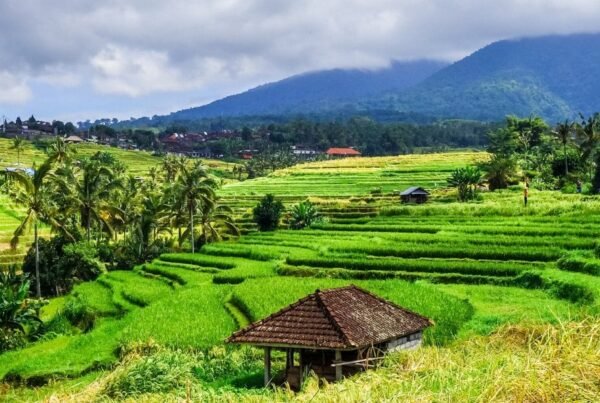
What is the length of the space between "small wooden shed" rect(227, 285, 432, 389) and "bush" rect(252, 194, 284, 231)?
31717 millimetres

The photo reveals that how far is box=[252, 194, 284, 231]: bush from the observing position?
5081 cm

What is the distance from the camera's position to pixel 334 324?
17.4 meters

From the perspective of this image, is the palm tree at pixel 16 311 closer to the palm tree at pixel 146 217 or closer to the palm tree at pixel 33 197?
the palm tree at pixel 33 197

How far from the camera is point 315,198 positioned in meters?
60.4

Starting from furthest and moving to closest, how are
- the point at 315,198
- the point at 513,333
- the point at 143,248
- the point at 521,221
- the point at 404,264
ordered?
the point at 315,198 → the point at 143,248 → the point at 521,221 → the point at 404,264 → the point at 513,333

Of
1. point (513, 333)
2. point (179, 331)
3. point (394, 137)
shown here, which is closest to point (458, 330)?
point (513, 333)

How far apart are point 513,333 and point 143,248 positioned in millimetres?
34779

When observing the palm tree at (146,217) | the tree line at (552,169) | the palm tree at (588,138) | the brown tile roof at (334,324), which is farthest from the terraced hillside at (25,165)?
the palm tree at (588,138)

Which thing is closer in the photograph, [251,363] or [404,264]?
[251,363]

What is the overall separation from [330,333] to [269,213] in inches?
1337

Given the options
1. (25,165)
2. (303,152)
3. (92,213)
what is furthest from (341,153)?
(92,213)

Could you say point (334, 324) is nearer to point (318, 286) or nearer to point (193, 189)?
point (318, 286)

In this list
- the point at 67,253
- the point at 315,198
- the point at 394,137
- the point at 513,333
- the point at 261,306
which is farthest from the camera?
the point at 394,137

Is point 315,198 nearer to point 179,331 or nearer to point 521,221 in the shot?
point 521,221
